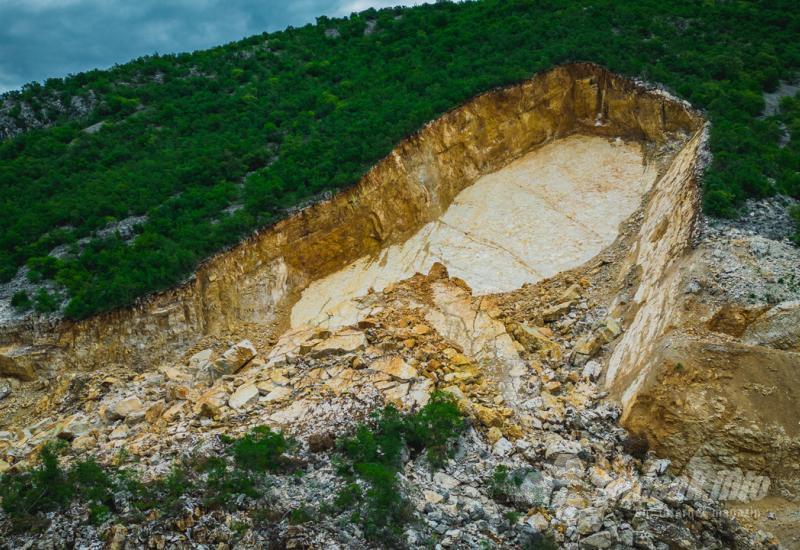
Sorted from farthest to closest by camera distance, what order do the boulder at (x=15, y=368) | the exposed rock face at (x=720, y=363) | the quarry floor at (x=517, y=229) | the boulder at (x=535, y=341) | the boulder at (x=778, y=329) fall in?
1. the quarry floor at (x=517, y=229)
2. the boulder at (x=15, y=368)
3. the boulder at (x=535, y=341)
4. the boulder at (x=778, y=329)
5. the exposed rock face at (x=720, y=363)

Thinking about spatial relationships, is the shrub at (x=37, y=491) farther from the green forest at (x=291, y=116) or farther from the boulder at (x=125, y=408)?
the green forest at (x=291, y=116)


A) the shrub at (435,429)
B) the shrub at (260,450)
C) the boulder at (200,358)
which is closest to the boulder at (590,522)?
the shrub at (435,429)

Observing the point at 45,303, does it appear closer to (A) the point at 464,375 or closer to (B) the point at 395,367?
(B) the point at 395,367

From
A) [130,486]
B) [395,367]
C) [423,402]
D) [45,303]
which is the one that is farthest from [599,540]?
[45,303]

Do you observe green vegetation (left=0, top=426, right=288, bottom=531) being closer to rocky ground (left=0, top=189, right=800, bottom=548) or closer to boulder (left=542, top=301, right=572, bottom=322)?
rocky ground (left=0, top=189, right=800, bottom=548)

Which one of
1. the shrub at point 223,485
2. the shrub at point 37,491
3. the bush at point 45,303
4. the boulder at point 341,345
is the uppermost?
the bush at point 45,303

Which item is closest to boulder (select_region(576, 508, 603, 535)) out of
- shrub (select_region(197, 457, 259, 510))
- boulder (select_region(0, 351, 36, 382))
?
shrub (select_region(197, 457, 259, 510))

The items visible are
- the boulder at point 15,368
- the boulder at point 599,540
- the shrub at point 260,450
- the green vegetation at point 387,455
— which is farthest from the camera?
the boulder at point 15,368
